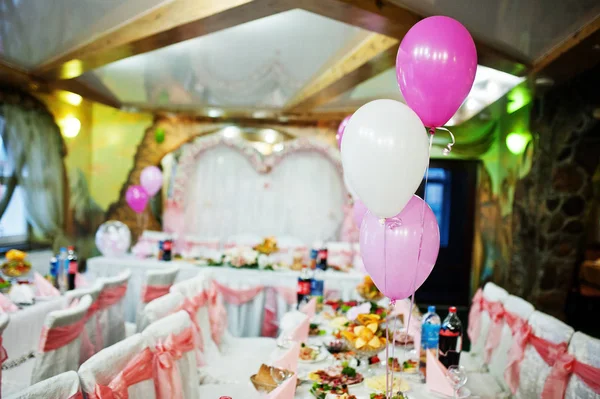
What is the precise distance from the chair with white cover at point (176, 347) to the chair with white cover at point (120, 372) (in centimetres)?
8

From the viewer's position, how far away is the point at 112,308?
3578 millimetres

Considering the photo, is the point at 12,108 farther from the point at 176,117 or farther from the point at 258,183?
the point at 258,183

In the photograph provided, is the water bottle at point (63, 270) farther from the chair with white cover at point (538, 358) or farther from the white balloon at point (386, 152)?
the chair with white cover at point (538, 358)

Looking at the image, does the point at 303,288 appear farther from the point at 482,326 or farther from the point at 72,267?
the point at 72,267

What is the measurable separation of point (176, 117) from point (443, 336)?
6018mm

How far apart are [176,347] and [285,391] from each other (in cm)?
65

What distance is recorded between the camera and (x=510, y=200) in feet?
19.6

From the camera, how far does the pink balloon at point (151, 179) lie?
6793 millimetres

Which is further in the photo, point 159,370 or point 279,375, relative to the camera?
point 159,370

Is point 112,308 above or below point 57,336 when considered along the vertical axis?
below

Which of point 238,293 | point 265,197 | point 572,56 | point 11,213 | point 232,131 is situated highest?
point 572,56

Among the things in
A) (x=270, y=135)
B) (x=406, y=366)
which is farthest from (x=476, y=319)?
(x=270, y=135)

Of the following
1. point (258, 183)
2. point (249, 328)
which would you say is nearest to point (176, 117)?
point (258, 183)

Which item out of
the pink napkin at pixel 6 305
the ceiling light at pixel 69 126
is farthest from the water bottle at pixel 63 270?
the ceiling light at pixel 69 126
